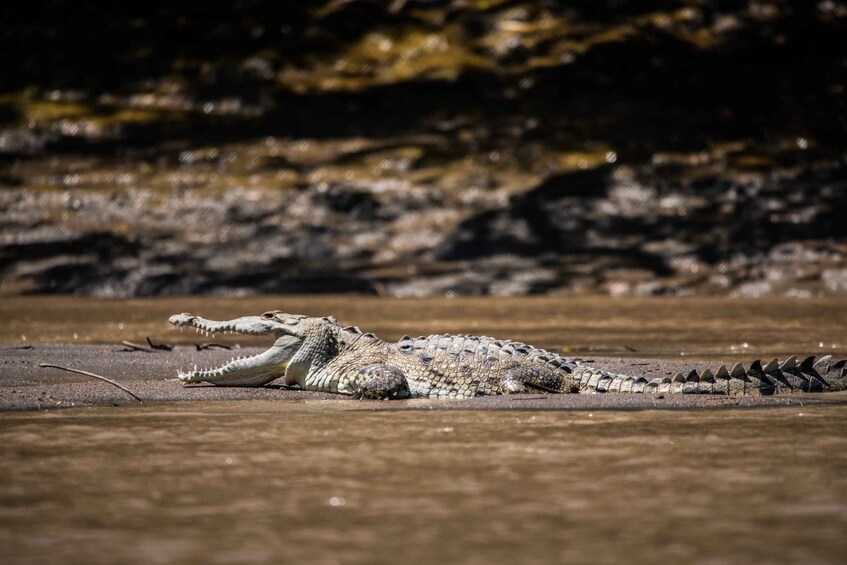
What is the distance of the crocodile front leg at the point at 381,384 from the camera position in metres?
14.1

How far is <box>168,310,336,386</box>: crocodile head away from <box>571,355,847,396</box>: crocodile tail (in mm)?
3303

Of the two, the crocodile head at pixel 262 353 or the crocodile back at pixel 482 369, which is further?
the crocodile head at pixel 262 353

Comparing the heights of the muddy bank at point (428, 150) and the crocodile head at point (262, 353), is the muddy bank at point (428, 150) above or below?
above

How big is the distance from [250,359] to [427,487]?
6574 millimetres

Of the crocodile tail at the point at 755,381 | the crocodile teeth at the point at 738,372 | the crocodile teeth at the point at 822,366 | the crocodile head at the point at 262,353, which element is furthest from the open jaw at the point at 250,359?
the crocodile teeth at the point at 822,366

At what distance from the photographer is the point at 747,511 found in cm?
768

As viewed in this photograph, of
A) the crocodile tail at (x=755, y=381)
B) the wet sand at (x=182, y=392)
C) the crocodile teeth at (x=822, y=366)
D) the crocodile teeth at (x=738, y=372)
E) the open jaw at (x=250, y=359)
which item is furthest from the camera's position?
the open jaw at (x=250, y=359)

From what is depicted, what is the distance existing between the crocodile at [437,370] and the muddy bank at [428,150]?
32.1 m

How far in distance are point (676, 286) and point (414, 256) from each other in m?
9.23

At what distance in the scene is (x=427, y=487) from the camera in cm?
849

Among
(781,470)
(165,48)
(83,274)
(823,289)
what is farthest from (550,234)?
(781,470)

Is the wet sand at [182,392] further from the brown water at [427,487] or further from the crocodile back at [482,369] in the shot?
the brown water at [427,487]

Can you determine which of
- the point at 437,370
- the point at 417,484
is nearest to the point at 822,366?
the point at 437,370

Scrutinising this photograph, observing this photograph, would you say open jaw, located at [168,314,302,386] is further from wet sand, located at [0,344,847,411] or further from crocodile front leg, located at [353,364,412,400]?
crocodile front leg, located at [353,364,412,400]
